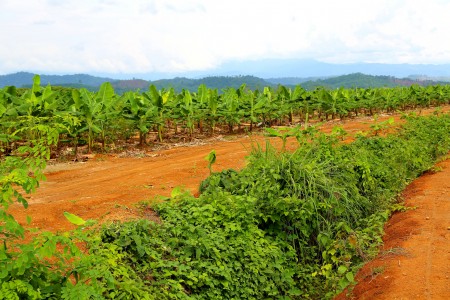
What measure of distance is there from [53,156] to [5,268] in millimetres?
8964

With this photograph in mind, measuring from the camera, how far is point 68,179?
30.0 ft

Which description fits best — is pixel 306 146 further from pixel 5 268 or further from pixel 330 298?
pixel 5 268

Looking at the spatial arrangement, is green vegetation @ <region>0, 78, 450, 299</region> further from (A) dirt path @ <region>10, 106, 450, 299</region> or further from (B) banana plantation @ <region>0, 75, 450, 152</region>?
(A) dirt path @ <region>10, 106, 450, 299</region>

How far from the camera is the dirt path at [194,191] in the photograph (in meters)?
5.40

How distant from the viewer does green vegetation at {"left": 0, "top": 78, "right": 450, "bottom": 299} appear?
3.16 m

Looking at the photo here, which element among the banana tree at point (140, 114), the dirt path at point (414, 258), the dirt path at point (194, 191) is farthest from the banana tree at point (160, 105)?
the dirt path at point (414, 258)

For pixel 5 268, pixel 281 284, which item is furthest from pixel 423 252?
pixel 5 268

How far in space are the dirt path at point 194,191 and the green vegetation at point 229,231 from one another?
39 centimetres

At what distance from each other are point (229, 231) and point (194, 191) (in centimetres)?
225

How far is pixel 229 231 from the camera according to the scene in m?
5.61

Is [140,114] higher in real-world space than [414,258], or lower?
higher

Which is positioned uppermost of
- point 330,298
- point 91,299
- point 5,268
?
point 5,268

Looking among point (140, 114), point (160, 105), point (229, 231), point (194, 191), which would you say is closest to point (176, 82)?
point (160, 105)

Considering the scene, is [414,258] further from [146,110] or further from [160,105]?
[160,105]
